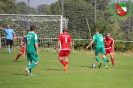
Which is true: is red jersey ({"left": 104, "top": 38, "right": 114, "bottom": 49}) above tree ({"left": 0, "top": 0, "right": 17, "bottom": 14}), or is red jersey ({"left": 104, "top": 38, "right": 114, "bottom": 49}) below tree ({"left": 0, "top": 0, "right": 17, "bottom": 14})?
below

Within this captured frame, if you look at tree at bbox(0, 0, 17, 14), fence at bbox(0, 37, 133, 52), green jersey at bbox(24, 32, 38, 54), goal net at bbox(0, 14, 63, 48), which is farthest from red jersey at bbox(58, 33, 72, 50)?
tree at bbox(0, 0, 17, 14)

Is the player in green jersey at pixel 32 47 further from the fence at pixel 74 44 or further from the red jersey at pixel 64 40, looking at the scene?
the fence at pixel 74 44

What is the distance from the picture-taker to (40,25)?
1551 inches

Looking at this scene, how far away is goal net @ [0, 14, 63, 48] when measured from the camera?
38.2 metres

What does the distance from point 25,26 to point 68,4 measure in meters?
5.73

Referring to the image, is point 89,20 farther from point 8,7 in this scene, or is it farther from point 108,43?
point 108,43

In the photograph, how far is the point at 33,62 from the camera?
1620 cm

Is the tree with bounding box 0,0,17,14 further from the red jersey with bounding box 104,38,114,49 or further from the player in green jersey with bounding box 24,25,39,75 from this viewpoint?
the player in green jersey with bounding box 24,25,39,75

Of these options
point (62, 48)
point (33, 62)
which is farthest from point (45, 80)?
point (62, 48)

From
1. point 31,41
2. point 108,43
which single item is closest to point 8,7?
point 108,43

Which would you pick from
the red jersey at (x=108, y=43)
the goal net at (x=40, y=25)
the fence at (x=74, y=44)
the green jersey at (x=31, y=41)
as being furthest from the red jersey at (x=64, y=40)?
the goal net at (x=40, y=25)

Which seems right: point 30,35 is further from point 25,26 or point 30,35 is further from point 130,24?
point 130,24

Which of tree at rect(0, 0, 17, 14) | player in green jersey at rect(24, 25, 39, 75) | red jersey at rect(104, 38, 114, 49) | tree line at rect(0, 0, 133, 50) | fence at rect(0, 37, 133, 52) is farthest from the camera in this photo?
tree at rect(0, 0, 17, 14)

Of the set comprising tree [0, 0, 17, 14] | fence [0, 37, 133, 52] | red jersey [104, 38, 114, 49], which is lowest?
fence [0, 37, 133, 52]
